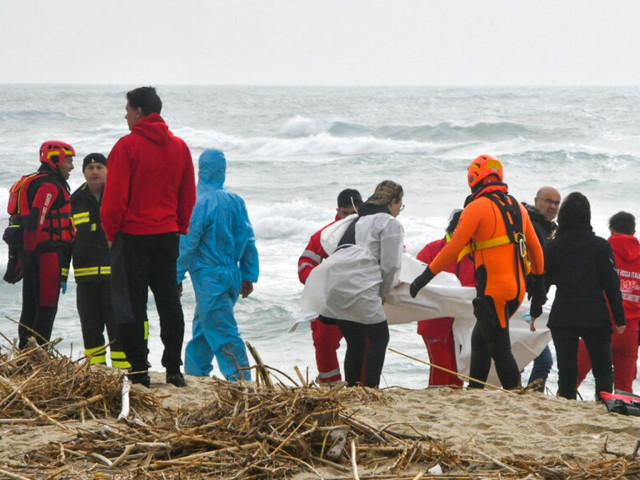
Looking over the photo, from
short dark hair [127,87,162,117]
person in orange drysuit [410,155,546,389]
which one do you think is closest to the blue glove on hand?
person in orange drysuit [410,155,546,389]

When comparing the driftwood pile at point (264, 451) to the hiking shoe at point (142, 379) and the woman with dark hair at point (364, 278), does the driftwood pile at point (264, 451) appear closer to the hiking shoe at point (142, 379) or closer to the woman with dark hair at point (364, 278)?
the hiking shoe at point (142, 379)

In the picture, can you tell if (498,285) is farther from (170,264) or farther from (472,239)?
(170,264)

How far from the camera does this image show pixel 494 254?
5508 mm

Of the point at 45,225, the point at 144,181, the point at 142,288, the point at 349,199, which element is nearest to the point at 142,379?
the point at 142,288

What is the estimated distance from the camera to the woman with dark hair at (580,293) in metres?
5.77

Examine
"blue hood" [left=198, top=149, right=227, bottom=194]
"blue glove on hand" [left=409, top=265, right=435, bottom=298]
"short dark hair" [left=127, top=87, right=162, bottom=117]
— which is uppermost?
"short dark hair" [left=127, top=87, right=162, bottom=117]

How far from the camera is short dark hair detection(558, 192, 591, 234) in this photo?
5785mm

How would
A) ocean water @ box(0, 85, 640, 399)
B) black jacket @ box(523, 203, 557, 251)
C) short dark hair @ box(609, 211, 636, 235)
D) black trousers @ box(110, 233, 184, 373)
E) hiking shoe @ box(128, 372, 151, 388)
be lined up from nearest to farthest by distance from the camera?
black trousers @ box(110, 233, 184, 373) < hiking shoe @ box(128, 372, 151, 388) < black jacket @ box(523, 203, 557, 251) < short dark hair @ box(609, 211, 636, 235) < ocean water @ box(0, 85, 640, 399)

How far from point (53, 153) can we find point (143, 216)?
172 centimetres

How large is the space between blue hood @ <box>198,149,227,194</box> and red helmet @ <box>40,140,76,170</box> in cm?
94

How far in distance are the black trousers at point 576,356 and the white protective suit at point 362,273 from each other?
46.3 inches

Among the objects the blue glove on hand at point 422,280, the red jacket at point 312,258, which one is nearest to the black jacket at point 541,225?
the blue glove on hand at point 422,280

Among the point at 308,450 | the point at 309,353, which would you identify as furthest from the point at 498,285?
the point at 309,353

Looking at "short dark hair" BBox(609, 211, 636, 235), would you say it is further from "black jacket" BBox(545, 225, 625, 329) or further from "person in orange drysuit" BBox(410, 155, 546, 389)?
"person in orange drysuit" BBox(410, 155, 546, 389)
